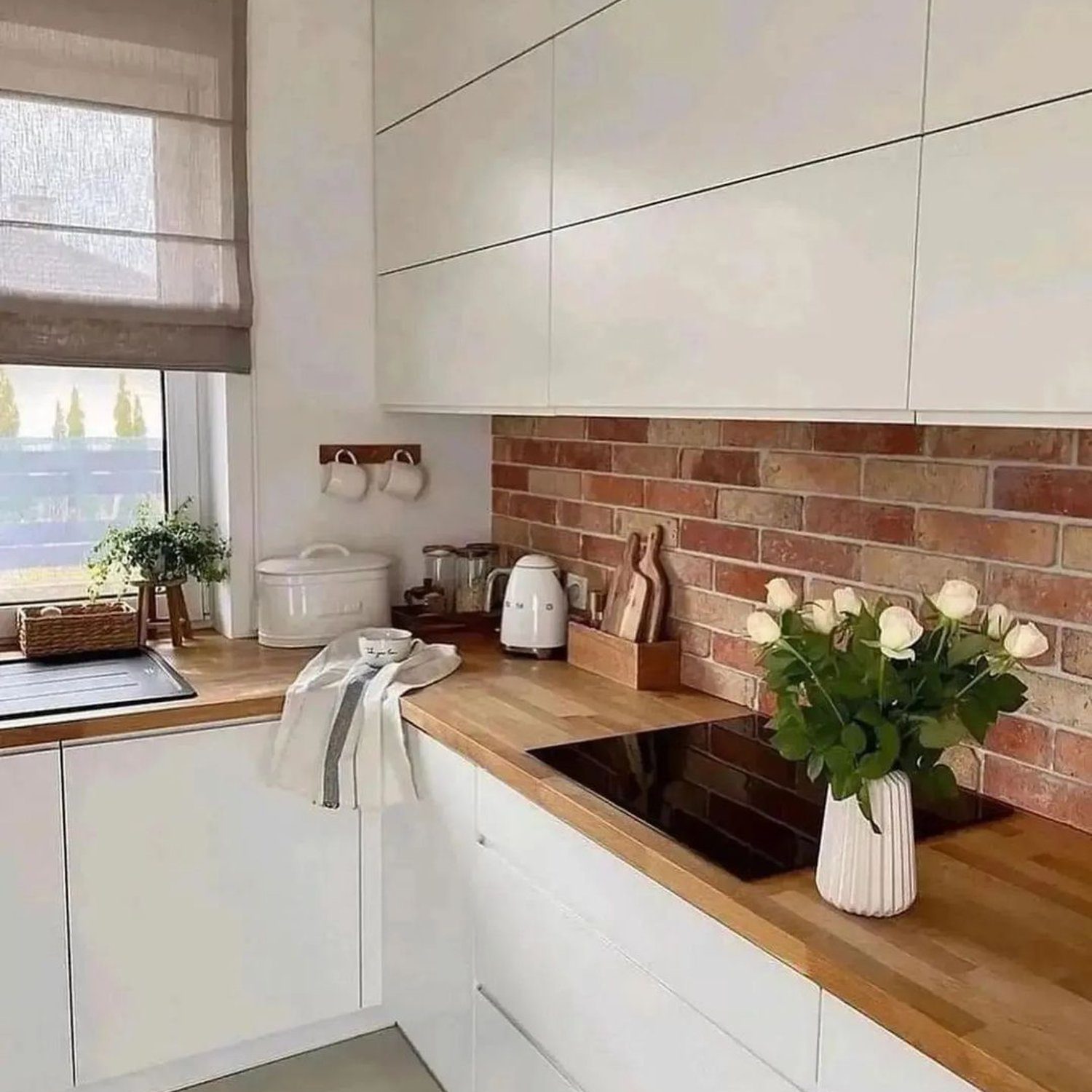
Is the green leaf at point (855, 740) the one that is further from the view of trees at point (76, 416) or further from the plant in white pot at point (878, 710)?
the view of trees at point (76, 416)

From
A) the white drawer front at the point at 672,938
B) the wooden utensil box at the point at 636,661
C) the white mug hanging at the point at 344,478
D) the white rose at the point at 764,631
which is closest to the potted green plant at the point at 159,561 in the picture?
the white mug hanging at the point at 344,478

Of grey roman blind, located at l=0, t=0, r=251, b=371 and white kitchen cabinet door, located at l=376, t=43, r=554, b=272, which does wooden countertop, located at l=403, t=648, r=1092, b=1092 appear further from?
grey roman blind, located at l=0, t=0, r=251, b=371

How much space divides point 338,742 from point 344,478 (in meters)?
0.77

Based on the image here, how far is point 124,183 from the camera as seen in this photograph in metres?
2.37

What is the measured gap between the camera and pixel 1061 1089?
3.18 ft

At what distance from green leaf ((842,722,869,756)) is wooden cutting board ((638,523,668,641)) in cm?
100

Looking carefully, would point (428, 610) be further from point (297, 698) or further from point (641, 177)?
point (641, 177)

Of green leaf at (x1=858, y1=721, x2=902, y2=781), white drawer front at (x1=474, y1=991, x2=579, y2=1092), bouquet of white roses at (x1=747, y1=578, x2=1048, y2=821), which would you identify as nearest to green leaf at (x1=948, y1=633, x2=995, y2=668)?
bouquet of white roses at (x1=747, y1=578, x2=1048, y2=821)

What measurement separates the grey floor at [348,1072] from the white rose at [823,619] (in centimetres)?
140

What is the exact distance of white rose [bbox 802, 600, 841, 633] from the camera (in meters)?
1.32

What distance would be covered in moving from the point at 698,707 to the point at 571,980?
595 millimetres

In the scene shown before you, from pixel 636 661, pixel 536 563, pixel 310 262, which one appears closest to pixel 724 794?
pixel 636 661

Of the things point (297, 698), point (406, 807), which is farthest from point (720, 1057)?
point (297, 698)

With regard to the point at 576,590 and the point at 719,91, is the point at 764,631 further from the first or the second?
the point at 576,590
